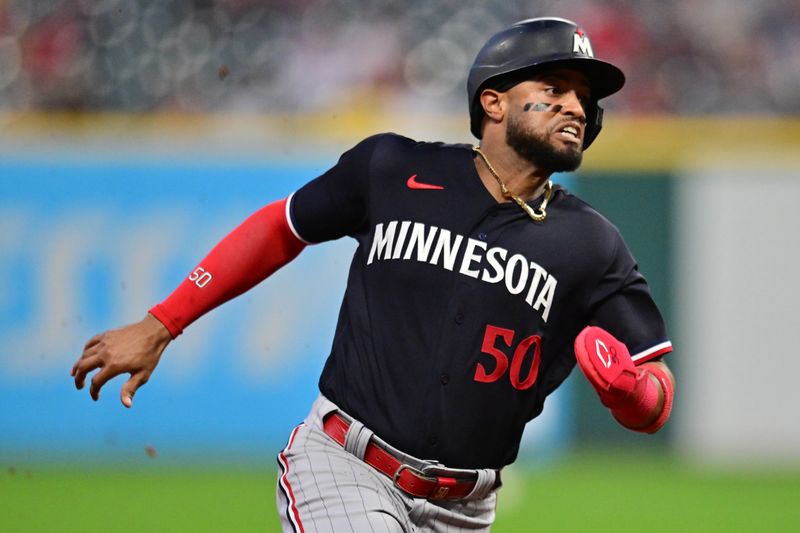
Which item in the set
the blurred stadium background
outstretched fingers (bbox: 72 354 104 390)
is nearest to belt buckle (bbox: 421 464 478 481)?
outstretched fingers (bbox: 72 354 104 390)

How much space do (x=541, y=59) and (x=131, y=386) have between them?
164 cm

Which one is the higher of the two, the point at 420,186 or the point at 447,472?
the point at 420,186

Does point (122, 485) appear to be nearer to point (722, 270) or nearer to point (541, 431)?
point (541, 431)

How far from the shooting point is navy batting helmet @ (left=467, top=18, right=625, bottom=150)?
412 cm

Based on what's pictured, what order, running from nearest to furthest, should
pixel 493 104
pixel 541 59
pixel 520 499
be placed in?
pixel 541 59 < pixel 493 104 < pixel 520 499

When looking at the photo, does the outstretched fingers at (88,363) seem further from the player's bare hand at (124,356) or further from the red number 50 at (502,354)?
the red number 50 at (502,354)

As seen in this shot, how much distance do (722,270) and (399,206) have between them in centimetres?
665

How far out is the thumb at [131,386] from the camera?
4.06 metres

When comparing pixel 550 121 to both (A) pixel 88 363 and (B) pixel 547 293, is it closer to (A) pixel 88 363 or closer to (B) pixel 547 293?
(B) pixel 547 293

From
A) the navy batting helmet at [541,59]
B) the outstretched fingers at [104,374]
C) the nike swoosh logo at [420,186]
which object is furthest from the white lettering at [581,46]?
the outstretched fingers at [104,374]

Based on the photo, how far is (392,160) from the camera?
14.0ft

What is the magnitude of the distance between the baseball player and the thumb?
11 millimetres

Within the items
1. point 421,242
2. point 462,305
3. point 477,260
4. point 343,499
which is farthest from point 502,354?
point 343,499

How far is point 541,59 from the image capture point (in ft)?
13.5
